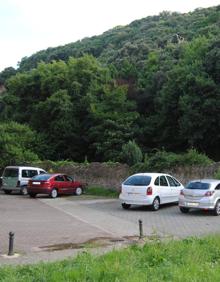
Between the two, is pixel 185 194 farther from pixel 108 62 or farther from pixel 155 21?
pixel 155 21

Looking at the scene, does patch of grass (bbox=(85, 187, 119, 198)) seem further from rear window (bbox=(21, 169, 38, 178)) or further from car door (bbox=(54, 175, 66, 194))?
rear window (bbox=(21, 169, 38, 178))

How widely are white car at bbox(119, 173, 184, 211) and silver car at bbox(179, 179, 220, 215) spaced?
1.62m

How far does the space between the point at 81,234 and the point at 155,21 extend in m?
73.4

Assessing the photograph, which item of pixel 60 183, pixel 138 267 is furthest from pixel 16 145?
pixel 138 267

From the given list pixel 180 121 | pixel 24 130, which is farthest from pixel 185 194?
pixel 24 130

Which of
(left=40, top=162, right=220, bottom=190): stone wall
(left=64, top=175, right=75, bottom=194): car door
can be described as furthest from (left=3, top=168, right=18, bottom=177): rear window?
(left=40, top=162, right=220, bottom=190): stone wall

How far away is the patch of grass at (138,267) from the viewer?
845cm

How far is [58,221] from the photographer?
1891cm

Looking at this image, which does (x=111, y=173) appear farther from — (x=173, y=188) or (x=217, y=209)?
(x=217, y=209)

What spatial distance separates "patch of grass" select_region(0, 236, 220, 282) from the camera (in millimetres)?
8453

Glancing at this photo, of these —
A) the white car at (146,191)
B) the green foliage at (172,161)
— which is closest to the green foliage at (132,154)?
the green foliage at (172,161)

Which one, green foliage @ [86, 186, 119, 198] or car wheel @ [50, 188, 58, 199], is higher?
car wheel @ [50, 188, 58, 199]

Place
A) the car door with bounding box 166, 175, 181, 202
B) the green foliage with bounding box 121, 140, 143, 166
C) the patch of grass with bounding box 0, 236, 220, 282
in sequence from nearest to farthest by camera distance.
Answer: the patch of grass with bounding box 0, 236, 220, 282 < the car door with bounding box 166, 175, 181, 202 < the green foliage with bounding box 121, 140, 143, 166

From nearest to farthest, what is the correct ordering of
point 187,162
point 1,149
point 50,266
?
point 50,266
point 187,162
point 1,149
